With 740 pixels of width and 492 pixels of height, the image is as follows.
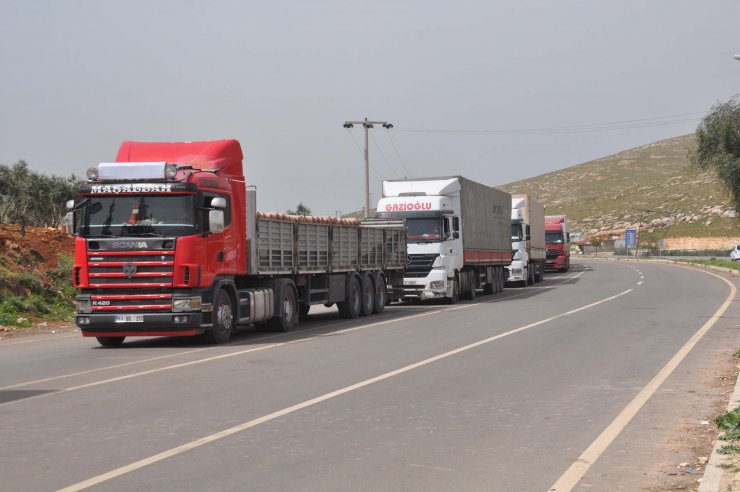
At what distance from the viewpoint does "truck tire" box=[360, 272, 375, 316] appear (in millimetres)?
25344

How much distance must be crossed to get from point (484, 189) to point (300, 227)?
1433 centimetres

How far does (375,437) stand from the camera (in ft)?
27.3

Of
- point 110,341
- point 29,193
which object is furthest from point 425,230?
point 29,193

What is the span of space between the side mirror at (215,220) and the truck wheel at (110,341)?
3180 millimetres

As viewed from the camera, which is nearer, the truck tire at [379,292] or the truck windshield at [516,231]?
the truck tire at [379,292]

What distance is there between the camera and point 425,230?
29953 millimetres

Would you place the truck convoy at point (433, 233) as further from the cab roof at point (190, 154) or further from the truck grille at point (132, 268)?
the truck grille at point (132, 268)

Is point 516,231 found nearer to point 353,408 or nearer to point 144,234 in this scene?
point 144,234

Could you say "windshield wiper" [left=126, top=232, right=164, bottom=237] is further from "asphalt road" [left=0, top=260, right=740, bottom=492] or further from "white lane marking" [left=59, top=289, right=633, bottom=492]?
"white lane marking" [left=59, top=289, right=633, bottom=492]

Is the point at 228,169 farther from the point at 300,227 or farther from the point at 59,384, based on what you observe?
the point at 59,384

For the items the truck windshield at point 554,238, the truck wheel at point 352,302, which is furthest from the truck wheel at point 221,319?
the truck windshield at point 554,238

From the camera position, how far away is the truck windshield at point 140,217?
1678cm

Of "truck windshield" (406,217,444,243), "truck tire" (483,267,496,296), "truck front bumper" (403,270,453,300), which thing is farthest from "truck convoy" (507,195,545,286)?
"truck front bumper" (403,270,453,300)

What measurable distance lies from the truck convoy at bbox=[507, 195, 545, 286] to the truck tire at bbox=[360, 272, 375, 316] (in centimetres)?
1595
